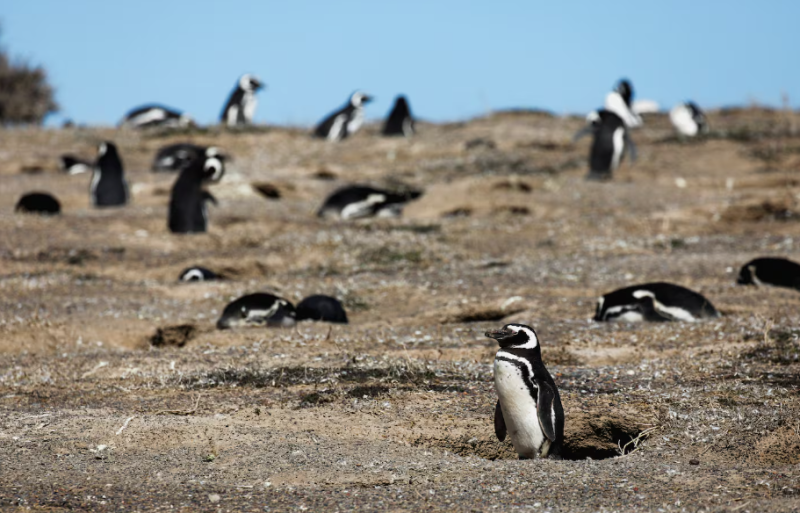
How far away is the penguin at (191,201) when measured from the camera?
36.2 ft

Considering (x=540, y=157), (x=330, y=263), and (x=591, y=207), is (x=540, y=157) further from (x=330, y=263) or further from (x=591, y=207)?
(x=330, y=263)

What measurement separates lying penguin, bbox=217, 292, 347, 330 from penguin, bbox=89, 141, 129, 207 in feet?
21.7

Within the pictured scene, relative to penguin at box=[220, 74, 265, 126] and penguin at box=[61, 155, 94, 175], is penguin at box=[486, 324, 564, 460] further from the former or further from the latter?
penguin at box=[220, 74, 265, 126]

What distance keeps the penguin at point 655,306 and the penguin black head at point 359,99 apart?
51.4ft

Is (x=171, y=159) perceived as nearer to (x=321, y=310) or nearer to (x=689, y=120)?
(x=321, y=310)

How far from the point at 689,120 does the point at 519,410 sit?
17219 mm

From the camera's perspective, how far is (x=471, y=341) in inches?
257

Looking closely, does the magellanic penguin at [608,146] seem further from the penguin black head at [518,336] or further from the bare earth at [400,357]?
the penguin black head at [518,336]

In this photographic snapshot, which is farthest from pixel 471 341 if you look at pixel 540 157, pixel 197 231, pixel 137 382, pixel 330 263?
pixel 540 157

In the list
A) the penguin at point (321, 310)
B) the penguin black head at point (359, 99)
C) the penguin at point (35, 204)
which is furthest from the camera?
the penguin black head at point (359, 99)

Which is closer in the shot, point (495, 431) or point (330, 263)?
point (495, 431)

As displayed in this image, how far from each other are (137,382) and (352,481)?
212cm

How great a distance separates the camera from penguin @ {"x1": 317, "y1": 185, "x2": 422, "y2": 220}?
42.2 feet

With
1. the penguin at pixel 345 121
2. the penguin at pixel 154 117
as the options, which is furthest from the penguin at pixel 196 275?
the penguin at pixel 154 117
